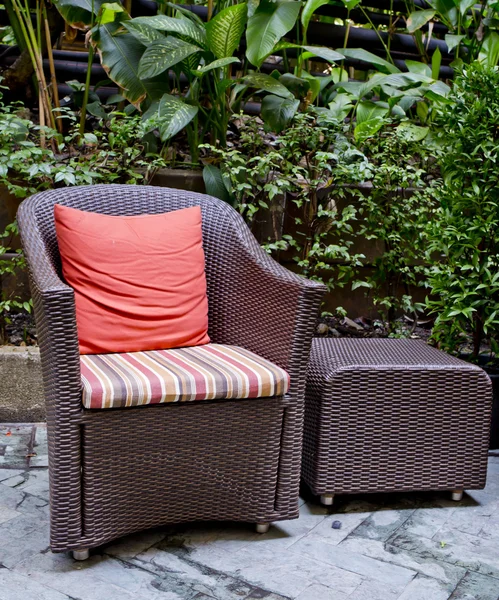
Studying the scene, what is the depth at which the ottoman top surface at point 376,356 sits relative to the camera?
2.41 metres

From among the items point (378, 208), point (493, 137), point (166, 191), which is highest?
point (493, 137)

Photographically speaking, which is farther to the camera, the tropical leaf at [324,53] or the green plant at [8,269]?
the tropical leaf at [324,53]

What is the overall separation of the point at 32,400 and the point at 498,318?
74.4 inches

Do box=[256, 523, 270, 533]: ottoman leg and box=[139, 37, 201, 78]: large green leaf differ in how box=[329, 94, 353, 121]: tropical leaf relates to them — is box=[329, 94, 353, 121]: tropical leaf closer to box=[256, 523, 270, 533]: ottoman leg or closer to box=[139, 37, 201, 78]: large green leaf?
box=[139, 37, 201, 78]: large green leaf

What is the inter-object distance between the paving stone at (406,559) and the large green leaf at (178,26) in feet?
7.00

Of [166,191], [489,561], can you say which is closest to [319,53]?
[166,191]

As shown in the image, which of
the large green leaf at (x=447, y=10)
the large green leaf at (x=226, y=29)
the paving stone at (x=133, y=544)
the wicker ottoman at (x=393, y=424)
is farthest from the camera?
the large green leaf at (x=447, y=10)

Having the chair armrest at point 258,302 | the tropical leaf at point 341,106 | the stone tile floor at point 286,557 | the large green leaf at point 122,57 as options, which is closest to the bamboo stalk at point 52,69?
the large green leaf at point 122,57

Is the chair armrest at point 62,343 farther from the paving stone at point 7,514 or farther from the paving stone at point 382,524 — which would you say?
the paving stone at point 382,524

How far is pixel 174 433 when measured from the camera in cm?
206

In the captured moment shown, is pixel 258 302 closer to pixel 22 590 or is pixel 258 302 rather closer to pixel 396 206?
pixel 22 590

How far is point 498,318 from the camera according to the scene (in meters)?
2.90

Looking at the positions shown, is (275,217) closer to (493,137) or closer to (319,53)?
(319,53)

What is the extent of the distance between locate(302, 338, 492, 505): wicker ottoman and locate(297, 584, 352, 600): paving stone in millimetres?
477
